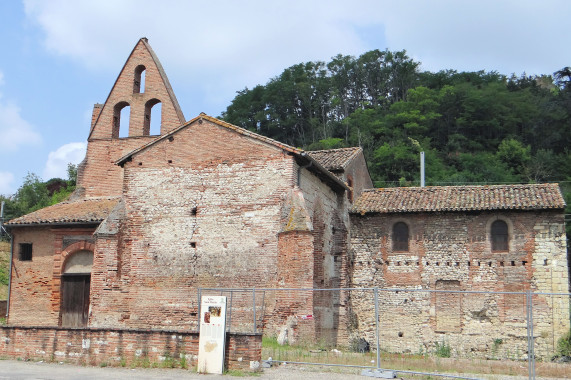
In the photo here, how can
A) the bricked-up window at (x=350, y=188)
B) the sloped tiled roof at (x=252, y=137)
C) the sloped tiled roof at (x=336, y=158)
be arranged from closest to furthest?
1. the sloped tiled roof at (x=252, y=137)
2. the sloped tiled roof at (x=336, y=158)
3. the bricked-up window at (x=350, y=188)

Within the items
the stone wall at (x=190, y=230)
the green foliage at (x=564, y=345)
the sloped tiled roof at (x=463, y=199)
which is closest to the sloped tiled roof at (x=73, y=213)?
the stone wall at (x=190, y=230)

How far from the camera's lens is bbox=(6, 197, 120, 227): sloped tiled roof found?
22.8 metres

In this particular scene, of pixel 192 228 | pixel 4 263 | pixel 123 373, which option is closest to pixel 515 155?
pixel 192 228

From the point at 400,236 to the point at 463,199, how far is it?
296 centimetres

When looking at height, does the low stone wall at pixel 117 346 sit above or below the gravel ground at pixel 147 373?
above

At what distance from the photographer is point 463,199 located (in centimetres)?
2306

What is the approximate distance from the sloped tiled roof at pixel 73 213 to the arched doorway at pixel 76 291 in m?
1.50

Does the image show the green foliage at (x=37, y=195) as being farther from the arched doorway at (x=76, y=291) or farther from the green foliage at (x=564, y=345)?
the green foliage at (x=564, y=345)

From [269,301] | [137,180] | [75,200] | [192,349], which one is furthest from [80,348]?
[75,200]

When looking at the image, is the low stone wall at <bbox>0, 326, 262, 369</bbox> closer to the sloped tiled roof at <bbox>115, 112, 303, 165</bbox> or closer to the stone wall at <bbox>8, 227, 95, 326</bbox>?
the sloped tiled roof at <bbox>115, 112, 303, 165</bbox>

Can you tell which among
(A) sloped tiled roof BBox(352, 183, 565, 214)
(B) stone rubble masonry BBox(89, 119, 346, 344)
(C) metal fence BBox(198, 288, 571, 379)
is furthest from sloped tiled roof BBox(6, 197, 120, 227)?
(A) sloped tiled roof BBox(352, 183, 565, 214)

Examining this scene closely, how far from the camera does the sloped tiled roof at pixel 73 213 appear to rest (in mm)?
22781

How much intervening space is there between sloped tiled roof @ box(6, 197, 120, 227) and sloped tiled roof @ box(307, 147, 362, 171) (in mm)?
→ 9260

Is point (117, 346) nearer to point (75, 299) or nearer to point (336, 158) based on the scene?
point (75, 299)
